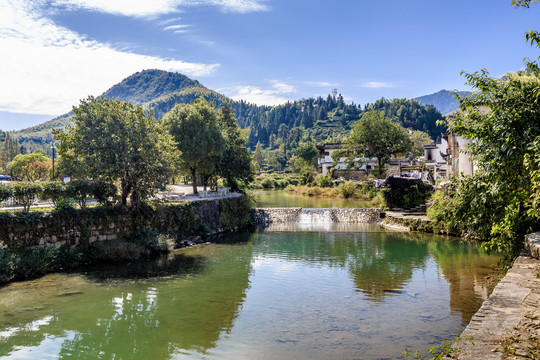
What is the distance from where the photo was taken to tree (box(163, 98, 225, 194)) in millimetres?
35875

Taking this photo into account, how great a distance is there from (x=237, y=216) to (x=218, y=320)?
23.0 metres

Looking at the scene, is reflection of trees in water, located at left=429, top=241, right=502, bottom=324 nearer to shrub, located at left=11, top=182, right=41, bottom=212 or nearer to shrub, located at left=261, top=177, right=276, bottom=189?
shrub, located at left=11, top=182, right=41, bottom=212

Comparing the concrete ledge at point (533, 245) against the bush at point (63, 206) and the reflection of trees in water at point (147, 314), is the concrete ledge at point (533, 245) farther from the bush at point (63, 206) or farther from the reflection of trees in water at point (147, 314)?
the bush at point (63, 206)

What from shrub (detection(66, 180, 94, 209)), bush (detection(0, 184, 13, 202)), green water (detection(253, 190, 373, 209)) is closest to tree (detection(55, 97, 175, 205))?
shrub (detection(66, 180, 94, 209))

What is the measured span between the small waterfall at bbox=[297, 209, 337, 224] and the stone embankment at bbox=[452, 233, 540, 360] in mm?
28706

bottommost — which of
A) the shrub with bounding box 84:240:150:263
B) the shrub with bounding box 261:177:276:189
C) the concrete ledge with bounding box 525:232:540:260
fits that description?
the shrub with bounding box 84:240:150:263

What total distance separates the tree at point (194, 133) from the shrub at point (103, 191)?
37.0 feet

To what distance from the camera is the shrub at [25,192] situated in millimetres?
19716

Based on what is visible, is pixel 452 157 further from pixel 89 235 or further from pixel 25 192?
pixel 25 192

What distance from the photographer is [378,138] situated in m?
65.8

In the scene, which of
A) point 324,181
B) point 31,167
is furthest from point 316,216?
point 31,167

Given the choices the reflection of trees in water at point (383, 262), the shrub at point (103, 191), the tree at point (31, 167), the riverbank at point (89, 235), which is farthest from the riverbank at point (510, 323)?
the tree at point (31, 167)

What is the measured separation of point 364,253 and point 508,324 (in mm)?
18106

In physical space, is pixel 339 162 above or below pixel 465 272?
above
